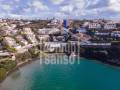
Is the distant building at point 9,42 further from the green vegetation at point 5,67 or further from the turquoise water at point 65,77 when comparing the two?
the green vegetation at point 5,67

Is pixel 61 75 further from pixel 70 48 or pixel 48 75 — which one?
pixel 70 48

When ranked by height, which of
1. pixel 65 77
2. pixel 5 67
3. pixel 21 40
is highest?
pixel 21 40

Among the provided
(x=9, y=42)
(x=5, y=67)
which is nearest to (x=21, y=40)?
(x=9, y=42)

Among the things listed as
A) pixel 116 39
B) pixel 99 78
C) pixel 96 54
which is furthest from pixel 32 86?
pixel 116 39

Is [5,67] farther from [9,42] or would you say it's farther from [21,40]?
[21,40]

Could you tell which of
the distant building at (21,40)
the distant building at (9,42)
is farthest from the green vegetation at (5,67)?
the distant building at (21,40)
